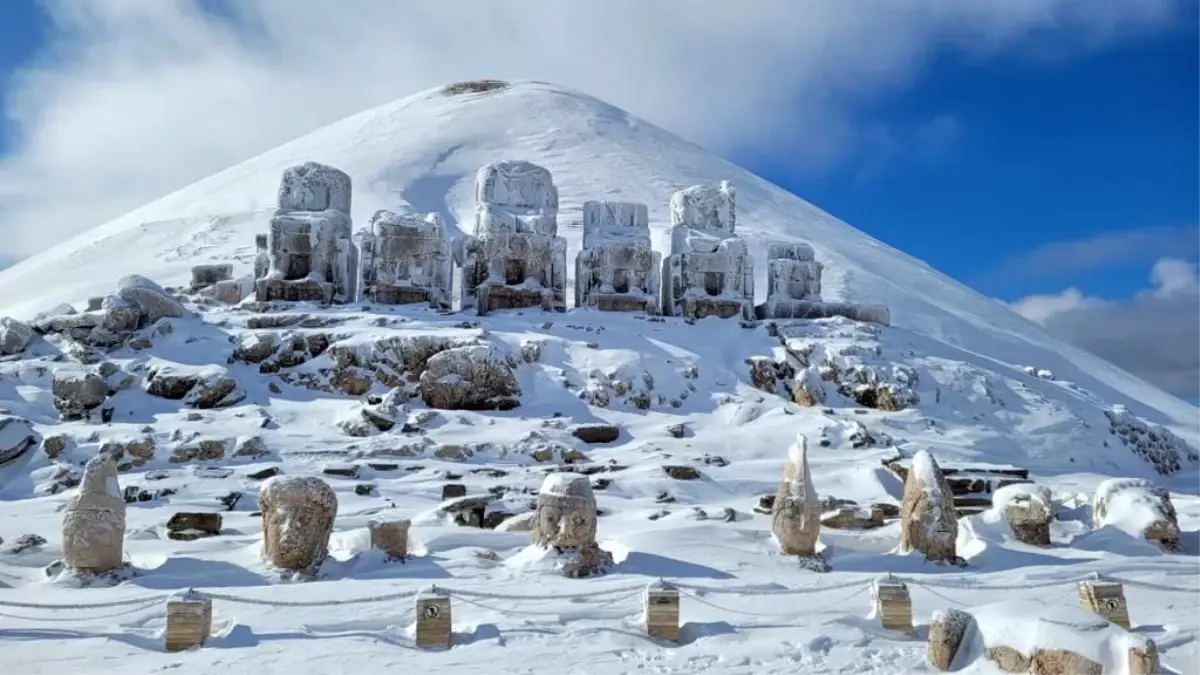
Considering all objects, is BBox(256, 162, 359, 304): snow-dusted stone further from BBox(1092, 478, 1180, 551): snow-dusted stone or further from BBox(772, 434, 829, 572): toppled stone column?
BBox(1092, 478, 1180, 551): snow-dusted stone

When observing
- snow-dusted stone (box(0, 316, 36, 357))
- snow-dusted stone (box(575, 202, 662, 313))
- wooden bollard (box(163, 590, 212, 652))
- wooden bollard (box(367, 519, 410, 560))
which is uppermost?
snow-dusted stone (box(575, 202, 662, 313))

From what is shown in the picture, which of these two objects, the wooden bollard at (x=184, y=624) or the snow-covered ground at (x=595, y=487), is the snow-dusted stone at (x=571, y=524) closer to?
the snow-covered ground at (x=595, y=487)

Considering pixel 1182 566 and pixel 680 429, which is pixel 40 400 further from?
pixel 1182 566

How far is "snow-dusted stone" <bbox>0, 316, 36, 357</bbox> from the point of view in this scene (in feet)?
71.6

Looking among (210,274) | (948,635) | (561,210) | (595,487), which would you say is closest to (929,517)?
(948,635)

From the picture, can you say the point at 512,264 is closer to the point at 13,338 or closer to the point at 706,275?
the point at 706,275

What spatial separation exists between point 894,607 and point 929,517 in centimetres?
295

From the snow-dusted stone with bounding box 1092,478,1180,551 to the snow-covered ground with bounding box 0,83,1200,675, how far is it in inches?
9.4

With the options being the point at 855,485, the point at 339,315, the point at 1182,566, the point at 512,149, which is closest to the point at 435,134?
the point at 512,149

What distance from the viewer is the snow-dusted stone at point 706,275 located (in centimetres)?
2658

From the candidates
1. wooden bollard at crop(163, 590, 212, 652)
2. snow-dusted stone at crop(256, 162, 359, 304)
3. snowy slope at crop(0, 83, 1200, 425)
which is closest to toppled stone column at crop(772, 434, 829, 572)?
wooden bollard at crop(163, 590, 212, 652)

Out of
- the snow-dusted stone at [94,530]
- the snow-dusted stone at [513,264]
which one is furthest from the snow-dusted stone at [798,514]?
the snow-dusted stone at [513,264]

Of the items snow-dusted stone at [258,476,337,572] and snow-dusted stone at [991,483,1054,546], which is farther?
snow-dusted stone at [991,483,1054,546]

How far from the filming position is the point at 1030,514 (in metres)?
13.5
